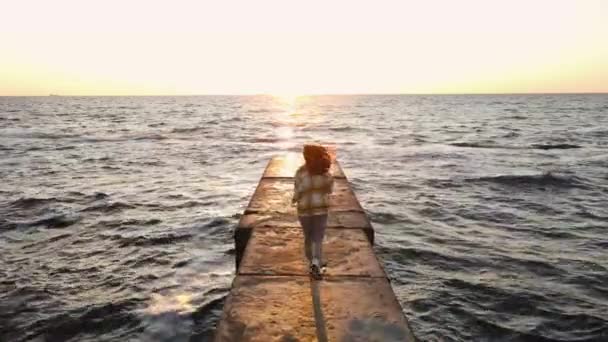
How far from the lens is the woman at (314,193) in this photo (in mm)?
5016

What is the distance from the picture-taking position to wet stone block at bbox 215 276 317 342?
13.0ft

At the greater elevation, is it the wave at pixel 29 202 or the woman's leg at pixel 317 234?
the woman's leg at pixel 317 234

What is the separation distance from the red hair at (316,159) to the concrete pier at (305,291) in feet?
3.88

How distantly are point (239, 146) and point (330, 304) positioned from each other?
2544 cm

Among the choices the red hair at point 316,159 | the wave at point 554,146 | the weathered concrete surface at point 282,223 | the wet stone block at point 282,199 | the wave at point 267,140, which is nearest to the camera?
the red hair at point 316,159

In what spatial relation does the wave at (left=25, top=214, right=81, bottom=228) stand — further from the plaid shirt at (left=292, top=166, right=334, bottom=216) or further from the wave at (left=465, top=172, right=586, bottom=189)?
the wave at (left=465, top=172, right=586, bottom=189)

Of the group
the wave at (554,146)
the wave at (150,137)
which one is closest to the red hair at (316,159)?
the wave at (554,146)

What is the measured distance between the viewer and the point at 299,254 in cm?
593

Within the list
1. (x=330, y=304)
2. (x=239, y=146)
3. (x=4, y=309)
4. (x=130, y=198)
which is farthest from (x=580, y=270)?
(x=239, y=146)

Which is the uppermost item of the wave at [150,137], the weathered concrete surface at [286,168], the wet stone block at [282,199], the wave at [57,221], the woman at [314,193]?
the woman at [314,193]

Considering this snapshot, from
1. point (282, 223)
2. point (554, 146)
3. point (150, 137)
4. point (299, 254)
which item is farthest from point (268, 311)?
point (150, 137)

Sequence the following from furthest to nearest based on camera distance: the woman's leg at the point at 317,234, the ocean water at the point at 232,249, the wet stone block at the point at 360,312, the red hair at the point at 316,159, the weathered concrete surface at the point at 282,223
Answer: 1. the weathered concrete surface at the point at 282,223
2. the ocean water at the point at 232,249
3. the woman's leg at the point at 317,234
4. the red hair at the point at 316,159
5. the wet stone block at the point at 360,312

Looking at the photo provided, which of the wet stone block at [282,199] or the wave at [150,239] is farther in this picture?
the wave at [150,239]

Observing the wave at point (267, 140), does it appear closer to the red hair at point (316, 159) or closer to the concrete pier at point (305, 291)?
the concrete pier at point (305, 291)
